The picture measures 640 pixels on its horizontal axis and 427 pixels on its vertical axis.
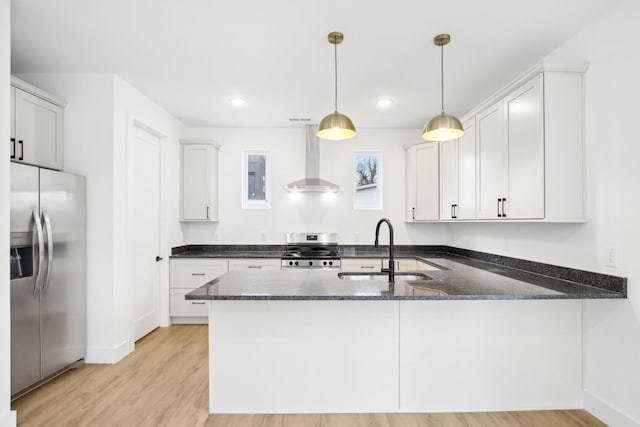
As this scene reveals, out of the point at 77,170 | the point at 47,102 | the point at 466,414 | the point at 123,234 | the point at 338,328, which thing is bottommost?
the point at 466,414

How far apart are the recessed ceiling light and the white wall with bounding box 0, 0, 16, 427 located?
74.1 inches

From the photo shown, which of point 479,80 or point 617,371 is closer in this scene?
point 617,371

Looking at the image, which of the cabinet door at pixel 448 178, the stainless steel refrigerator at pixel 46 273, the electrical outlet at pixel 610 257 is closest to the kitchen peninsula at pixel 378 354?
the electrical outlet at pixel 610 257

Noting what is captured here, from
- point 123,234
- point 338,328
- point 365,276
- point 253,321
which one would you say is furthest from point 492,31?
point 123,234

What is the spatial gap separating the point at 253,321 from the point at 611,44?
2833 millimetres

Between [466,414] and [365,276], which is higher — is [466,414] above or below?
below

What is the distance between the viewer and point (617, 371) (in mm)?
2014

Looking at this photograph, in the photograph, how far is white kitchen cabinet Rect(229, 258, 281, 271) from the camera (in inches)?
164

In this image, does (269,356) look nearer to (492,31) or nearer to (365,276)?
(365,276)

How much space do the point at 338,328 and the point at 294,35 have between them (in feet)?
6.71

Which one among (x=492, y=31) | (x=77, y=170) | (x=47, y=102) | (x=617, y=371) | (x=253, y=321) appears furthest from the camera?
(x=77, y=170)

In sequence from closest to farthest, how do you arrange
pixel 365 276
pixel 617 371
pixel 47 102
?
pixel 617 371, pixel 365 276, pixel 47 102

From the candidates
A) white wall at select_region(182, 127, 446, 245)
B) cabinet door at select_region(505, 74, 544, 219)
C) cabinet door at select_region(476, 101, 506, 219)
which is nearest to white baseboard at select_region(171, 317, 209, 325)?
white wall at select_region(182, 127, 446, 245)

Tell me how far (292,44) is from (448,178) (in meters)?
2.32
